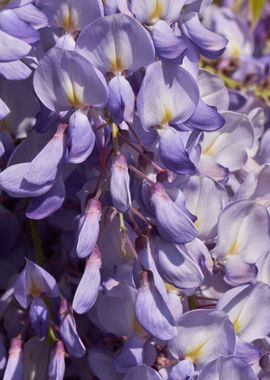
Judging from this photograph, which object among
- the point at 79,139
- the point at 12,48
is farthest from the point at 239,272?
the point at 12,48

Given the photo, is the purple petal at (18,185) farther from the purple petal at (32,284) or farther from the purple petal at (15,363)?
the purple petal at (15,363)

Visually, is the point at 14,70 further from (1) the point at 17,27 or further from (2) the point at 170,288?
(2) the point at 170,288

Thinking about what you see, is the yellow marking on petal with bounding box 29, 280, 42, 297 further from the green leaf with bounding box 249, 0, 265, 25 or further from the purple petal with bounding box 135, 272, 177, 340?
the green leaf with bounding box 249, 0, 265, 25

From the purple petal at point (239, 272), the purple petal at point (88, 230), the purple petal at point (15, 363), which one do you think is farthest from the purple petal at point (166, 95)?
the purple petal at point (15, 363)

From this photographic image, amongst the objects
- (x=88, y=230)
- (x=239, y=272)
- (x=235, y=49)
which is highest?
(x=88, y=230)

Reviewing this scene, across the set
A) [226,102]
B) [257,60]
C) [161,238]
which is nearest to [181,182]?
[161,238]
